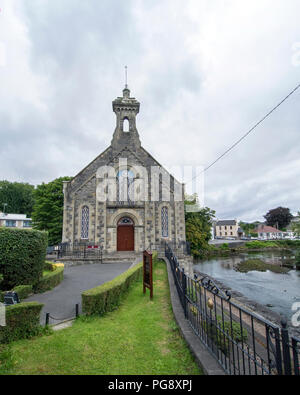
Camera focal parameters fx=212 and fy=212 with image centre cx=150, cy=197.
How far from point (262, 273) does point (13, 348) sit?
28.6 m

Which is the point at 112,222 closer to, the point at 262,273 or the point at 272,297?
the point at 272,297

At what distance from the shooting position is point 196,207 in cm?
3081

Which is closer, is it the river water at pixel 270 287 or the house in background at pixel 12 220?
the river water at pixel 270 287

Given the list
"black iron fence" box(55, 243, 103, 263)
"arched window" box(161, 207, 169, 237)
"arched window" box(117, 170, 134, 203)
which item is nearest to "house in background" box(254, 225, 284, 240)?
"arched window" box(161, 207, 169, 237)

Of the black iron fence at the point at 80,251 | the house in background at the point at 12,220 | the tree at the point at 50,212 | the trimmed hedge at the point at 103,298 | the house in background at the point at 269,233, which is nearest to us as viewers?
the trimmed hedge at the point at 103,298

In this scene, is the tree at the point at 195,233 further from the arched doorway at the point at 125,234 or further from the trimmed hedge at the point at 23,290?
the trimmed hedge at the point at 23,290

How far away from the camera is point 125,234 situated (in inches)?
830

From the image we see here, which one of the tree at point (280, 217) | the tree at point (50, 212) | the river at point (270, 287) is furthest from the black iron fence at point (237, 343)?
the tree at point (280, 217)

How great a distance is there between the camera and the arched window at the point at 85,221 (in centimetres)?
1984

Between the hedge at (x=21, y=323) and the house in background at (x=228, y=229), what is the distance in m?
105

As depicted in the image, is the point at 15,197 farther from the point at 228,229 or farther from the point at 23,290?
the point at 228,229

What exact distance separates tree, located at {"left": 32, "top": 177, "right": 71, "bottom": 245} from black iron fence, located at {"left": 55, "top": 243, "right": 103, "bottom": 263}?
27.5 ft

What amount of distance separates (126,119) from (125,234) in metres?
12.8

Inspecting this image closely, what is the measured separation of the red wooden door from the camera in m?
20.8
